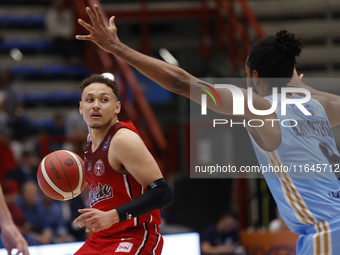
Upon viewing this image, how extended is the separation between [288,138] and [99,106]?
4.15 feet

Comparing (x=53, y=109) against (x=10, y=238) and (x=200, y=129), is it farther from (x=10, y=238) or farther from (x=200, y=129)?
(x=10, y=238)

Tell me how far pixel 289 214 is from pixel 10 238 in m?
1.89

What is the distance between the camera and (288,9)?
34.2 ft

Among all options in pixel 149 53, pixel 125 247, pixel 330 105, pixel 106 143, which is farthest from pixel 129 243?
pixel 149 53

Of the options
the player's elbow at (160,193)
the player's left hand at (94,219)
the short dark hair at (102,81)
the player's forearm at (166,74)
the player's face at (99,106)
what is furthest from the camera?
the short dark hair at (102,81)

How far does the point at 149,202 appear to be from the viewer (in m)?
2.87

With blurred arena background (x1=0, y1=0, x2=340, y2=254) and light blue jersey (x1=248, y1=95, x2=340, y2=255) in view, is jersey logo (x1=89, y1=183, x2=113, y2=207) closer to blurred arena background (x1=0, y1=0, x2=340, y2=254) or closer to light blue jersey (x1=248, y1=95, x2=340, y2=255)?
light blue jersey (x1=248, y1=95, x2=340, y2=255)

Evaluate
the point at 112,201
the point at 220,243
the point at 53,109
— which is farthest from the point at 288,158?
the point at 53,109

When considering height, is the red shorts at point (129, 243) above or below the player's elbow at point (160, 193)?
below

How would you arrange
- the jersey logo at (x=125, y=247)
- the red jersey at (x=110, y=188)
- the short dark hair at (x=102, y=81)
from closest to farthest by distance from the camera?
the jersey logo at (x=125, y=247)
the red jersey at (x=110, y=188)
the short dark hair at (x=102, y=81)

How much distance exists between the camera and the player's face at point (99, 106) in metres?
3.27

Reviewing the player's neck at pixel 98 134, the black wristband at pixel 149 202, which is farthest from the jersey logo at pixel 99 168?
the black wristband at pixel 149 202

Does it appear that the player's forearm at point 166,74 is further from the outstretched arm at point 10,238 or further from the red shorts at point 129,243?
the outstretched arm at point 10,238

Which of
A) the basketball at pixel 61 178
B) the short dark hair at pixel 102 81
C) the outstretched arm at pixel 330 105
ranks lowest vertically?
the basketball at pixel 61 178
